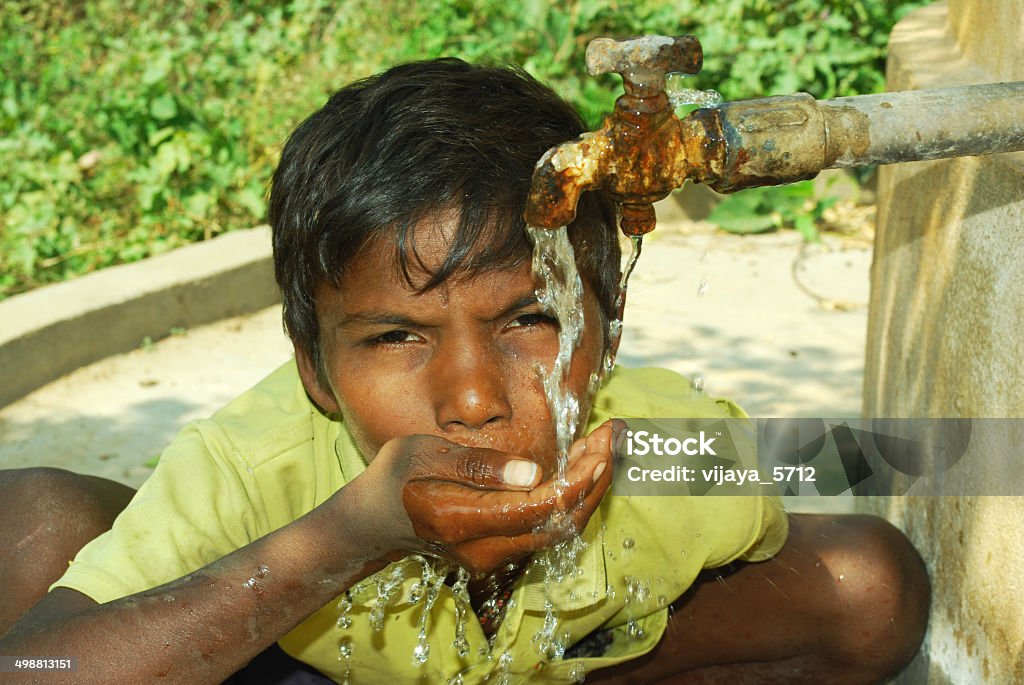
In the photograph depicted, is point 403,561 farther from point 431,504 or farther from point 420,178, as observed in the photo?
point 420,178

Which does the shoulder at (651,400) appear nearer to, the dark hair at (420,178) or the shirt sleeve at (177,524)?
the dark hair at (420,178)

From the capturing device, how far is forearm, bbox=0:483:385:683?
5.55ft

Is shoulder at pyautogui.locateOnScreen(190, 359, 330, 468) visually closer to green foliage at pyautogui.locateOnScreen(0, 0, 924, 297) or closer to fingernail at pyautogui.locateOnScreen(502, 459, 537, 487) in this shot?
fingernail at pyautogui.locateOnScreen(502, 459, 537, 487)

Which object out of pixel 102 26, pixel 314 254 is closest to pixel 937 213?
pixel 314 254

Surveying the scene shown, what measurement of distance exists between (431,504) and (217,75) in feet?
15.3

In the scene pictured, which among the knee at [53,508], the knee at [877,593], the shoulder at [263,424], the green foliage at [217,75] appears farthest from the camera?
the green foliage at [217,75]

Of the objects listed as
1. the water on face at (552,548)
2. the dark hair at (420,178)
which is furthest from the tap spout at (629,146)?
the dark hair at (420,178)

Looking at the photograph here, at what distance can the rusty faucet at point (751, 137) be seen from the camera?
144cm

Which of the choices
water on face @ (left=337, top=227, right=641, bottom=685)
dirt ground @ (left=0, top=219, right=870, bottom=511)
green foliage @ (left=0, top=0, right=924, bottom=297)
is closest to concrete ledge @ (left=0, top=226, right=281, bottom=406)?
dirt ground @ (left=0, top=219, right=870, bottom=511)

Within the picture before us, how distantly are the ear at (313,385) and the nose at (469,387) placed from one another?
0.36m

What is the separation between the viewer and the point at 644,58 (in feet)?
4.57

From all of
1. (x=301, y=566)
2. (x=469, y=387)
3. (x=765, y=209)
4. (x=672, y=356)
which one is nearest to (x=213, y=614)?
(x=301, y=566)

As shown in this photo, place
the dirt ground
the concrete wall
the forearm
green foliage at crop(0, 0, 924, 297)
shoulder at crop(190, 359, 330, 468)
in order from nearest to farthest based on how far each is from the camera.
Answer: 1. the forearm
2. the concrete wall
3. shoulder at crop(190, 359, 330, 468)
4. the dirt ground
5. green foliage at crop(0, 0, 924, 297)

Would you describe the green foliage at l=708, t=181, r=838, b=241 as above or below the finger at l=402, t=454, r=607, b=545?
below
